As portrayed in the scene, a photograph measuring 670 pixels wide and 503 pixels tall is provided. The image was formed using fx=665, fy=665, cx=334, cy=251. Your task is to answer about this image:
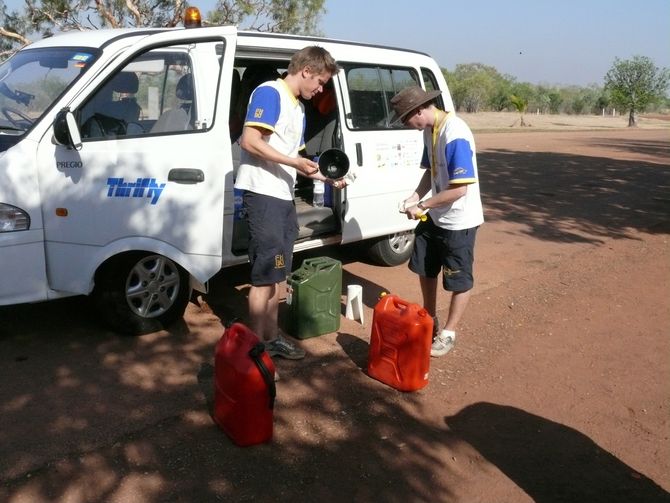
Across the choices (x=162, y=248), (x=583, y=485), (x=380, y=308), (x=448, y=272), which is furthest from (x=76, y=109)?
(x=583, y=485)

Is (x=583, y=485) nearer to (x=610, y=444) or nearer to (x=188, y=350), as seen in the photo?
(x=610, y=444)

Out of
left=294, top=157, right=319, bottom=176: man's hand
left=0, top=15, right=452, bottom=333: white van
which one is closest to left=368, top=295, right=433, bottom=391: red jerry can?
left=294, top=157, right=319, bottom=176: man's hand

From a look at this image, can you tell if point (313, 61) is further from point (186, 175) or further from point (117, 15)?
point (117, 15)

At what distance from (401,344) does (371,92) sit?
105 inches

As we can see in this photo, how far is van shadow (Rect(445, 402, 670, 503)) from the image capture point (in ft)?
10.7

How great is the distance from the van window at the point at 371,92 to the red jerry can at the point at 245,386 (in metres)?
2.72

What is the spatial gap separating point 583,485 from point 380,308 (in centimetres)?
156

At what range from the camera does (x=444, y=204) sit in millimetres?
4312

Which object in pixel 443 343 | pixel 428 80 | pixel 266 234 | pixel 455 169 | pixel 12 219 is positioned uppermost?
pixel 428 80

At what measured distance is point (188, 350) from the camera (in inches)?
183

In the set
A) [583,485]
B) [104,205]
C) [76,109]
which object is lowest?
[583,485]

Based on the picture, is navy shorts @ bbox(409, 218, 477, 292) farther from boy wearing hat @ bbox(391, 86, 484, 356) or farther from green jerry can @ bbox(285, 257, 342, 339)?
green jerry can @ bbox(285, 257, 342, 339)

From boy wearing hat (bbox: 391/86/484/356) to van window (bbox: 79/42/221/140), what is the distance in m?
1.36

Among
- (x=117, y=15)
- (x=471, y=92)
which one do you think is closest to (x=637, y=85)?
(x=471, y=92)
